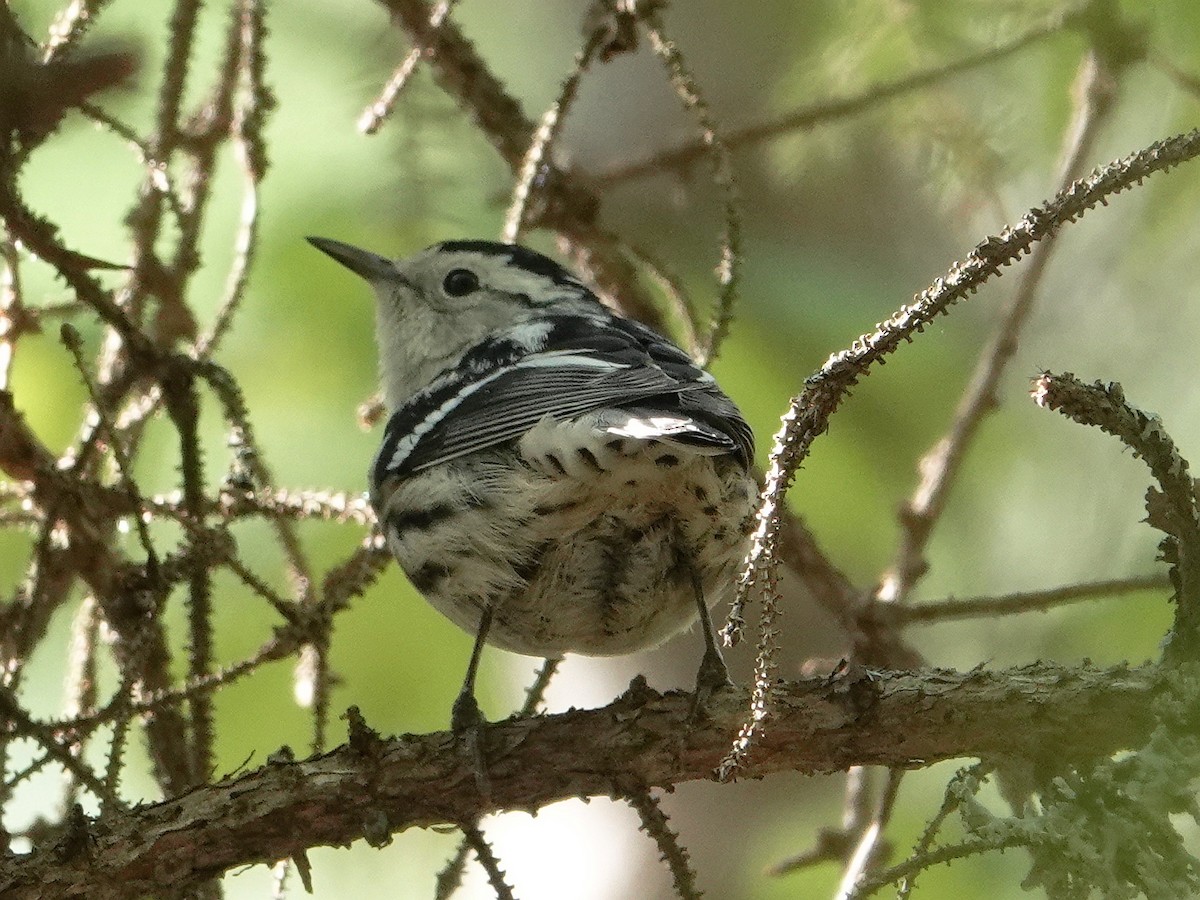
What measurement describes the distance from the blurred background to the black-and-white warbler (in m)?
0.71

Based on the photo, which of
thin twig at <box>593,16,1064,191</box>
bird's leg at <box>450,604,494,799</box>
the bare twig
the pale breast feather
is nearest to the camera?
the bare twig

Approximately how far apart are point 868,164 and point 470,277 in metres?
1.40

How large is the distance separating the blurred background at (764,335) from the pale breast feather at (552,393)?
0.40 meters

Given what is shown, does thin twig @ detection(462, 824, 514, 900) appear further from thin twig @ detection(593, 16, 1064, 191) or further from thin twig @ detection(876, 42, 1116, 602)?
thin twig @ detection(593, 16, 1064, 191)

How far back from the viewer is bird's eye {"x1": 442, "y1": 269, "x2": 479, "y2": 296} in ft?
13.5

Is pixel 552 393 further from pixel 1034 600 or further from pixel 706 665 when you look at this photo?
pixel 1034 600

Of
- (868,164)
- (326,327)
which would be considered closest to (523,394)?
(868,164)

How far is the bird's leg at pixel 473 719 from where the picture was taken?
103 inches

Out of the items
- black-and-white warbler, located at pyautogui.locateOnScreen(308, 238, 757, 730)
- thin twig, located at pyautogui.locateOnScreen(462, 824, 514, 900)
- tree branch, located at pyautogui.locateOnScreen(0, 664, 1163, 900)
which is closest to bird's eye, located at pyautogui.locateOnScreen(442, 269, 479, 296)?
black-and-white warbler, located at pyautogui.locateOnScreen(308, 238, 757, 730)

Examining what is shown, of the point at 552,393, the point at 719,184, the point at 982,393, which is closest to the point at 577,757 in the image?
the point at 552,393

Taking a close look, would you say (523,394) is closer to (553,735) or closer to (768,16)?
(553,735)

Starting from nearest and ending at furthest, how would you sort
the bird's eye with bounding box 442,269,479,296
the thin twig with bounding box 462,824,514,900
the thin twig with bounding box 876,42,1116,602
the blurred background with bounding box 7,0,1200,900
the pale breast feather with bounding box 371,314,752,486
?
the thin twig with bounding box 462,824,514,900, the pale breast feather with bounding box 371,314,752,486, the thin twig with bounding box 876,42,1116,602, the blurred background with bounding box 7,0,1200,900, the bird's eye with bounding box 442,269,479,296

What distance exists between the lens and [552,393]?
9.81 feet

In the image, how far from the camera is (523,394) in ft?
10.1
